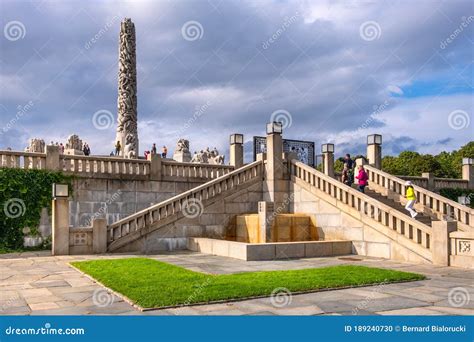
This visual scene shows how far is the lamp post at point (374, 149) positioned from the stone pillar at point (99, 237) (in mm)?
15837

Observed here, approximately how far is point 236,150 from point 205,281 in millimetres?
15583

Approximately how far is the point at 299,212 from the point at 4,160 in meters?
12.2

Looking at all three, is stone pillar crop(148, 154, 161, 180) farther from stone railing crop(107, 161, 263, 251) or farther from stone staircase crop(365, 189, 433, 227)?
stone staircase crop(365, 189, 433, 227)

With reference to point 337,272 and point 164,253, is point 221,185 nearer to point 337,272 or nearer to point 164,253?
point 164,253

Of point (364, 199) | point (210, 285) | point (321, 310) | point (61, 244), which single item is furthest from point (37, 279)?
point (364, 199)

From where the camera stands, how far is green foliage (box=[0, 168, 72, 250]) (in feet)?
58.2

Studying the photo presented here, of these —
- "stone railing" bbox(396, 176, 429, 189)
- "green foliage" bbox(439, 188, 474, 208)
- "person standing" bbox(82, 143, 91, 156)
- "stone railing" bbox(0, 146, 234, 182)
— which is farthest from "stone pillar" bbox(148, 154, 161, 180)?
"green foliage" bbox(439, 188, 474, 208)

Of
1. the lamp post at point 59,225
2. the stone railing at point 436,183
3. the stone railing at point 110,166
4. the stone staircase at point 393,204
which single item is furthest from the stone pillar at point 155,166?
the stone railing at point 436,183

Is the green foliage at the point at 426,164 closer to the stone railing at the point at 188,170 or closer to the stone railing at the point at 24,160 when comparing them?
the stone railing at the point at 188,170

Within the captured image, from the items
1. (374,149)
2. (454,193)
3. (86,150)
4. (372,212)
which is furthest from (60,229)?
(454,193)

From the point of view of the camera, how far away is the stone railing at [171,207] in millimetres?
16859

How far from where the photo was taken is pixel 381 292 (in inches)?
355

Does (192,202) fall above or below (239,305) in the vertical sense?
above

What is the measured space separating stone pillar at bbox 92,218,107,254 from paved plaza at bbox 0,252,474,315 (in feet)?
11.5
